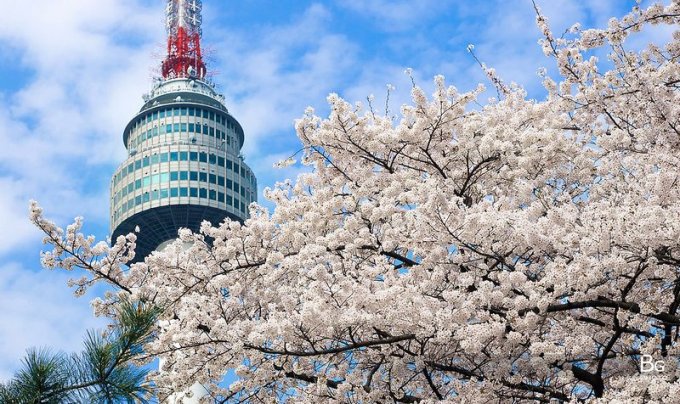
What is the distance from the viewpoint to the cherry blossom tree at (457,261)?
10.3 meters

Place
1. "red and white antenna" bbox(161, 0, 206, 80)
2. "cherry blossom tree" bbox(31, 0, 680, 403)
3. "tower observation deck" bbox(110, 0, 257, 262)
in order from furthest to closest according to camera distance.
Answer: "red and white antenna" bbox(161, 0, 206, 80), "tower observation deck" bbox(110, 0, 257, 262), "cherry blossom tree" bbox(31, 0, 680, 403)

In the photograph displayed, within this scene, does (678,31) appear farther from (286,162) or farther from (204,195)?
(204,195)

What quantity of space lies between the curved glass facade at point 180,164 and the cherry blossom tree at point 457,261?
85.9 metres

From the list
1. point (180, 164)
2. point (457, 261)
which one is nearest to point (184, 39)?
point (180, 164)

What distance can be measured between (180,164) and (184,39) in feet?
46.5

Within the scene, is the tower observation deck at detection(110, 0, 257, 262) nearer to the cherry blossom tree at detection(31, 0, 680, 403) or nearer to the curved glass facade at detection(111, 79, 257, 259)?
the curved glass facade at detection(111, 79, 257, 259)

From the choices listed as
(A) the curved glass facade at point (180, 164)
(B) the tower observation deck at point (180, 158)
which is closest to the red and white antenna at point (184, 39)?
(B) the tower observation deck at point (180, 158)

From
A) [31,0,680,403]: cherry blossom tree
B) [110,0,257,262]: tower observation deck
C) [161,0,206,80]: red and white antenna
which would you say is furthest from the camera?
[161,0,206,80]: red and white antenna

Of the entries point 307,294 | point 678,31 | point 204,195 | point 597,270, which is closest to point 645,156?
point 678,31

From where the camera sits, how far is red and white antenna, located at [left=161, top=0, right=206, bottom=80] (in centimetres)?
10262

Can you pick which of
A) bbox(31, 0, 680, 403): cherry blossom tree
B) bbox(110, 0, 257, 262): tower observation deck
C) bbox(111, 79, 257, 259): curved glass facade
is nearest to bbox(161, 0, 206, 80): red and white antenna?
bbox(110, 0, 257, 262): tower observation deck

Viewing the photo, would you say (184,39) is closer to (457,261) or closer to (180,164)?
(180,164)

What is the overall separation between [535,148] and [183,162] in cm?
Answer: 9080

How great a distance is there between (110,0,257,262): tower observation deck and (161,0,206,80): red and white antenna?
0.36 feet
